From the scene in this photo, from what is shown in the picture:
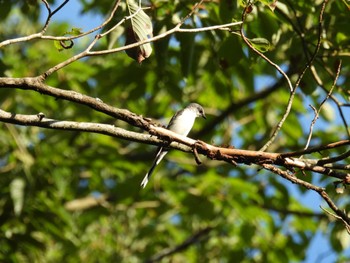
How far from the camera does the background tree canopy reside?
476 centimetres

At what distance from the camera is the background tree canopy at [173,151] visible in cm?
476

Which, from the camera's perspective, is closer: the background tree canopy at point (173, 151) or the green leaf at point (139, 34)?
the green leaf at point (139, 34)

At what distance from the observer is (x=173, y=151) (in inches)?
307

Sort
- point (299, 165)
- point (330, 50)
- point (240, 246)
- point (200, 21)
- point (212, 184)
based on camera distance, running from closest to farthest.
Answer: point (299, 165) < point (330, 50) < point (200, 21) < point (212, 184) < point (240, 246)

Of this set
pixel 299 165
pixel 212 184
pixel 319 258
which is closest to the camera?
pixel 299 165

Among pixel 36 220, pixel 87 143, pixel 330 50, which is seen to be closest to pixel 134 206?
pixel 87 143

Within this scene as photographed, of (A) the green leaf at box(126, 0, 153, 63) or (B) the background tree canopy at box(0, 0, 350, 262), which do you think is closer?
(A) the green leaf at box(126, 0, 153, 63)

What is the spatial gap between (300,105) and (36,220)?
363 centimetres

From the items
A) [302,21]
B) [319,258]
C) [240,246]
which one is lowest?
[319,258]

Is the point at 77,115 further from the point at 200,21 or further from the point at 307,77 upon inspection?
the point at 307,77

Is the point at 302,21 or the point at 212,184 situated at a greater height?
the point at 302,21

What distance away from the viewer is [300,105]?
7.92m

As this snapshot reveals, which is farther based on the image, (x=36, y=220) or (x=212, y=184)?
(x=212, y=184)

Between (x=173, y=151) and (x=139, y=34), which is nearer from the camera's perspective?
(x=139, y=34)
